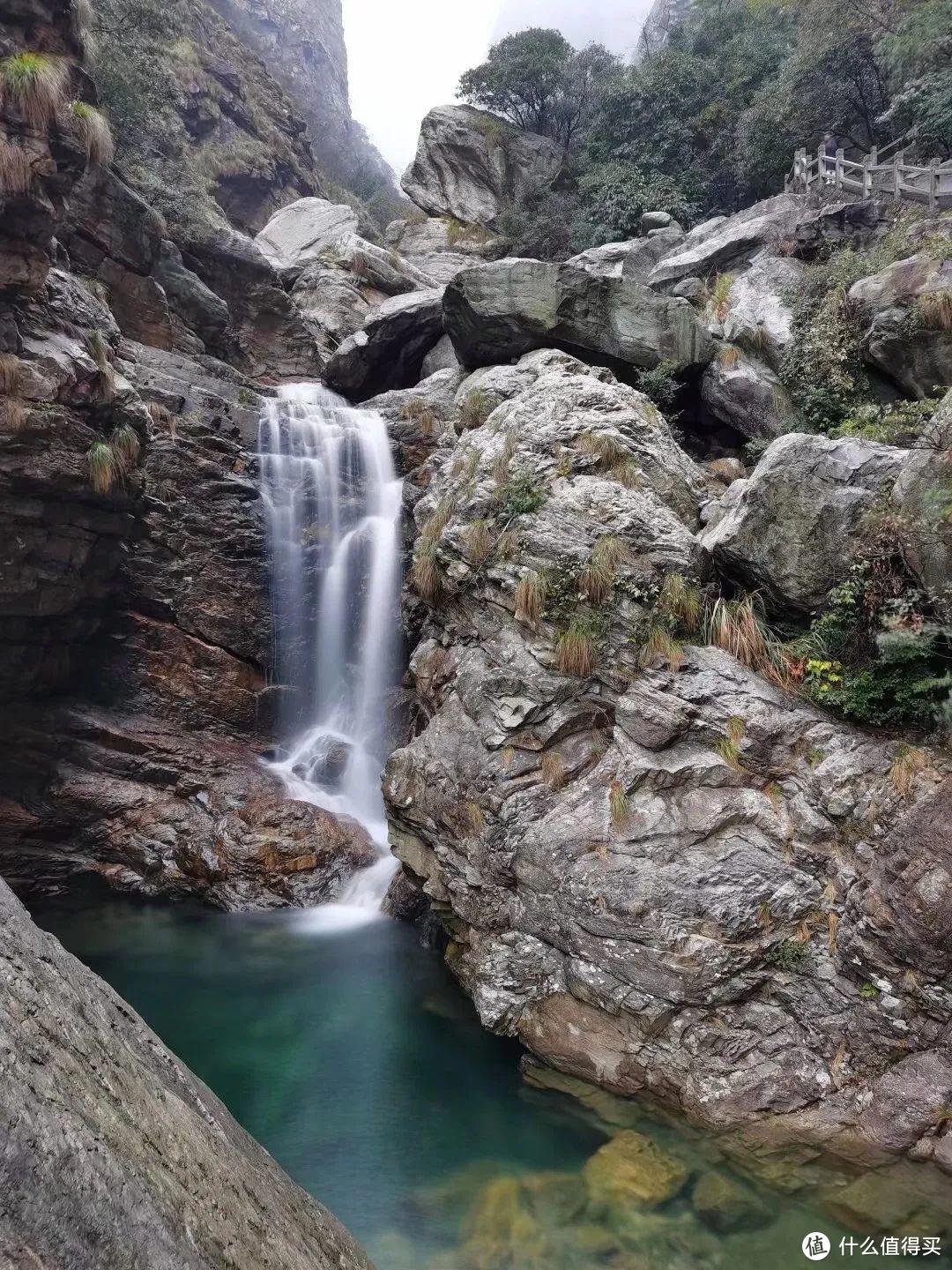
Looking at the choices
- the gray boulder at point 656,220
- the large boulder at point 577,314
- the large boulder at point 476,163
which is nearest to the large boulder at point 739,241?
the large boulder at point 577,314

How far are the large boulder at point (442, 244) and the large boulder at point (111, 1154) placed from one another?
26794 mm

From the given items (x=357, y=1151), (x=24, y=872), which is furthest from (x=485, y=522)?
(x=24, y=872)

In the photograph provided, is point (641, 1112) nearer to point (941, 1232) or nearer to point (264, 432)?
point (941, 1232)

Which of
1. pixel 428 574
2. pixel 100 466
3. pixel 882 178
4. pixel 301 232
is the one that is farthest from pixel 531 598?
pixel 301 232

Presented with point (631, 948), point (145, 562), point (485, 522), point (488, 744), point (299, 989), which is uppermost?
point (485, 522)

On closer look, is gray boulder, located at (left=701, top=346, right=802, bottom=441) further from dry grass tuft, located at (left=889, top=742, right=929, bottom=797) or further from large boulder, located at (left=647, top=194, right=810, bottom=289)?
dry grass tuft, located at (left=889, top=742, right=929, bottom=797)

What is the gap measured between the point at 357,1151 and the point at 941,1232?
421cm

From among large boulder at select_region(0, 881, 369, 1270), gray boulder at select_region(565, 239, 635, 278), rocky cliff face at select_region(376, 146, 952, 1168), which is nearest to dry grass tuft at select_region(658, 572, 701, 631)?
rocky cliff face at select_region(376, 146, 952, 1168)

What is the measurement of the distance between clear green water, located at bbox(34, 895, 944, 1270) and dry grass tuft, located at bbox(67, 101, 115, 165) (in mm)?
9971

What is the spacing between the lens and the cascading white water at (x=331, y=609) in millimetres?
12312

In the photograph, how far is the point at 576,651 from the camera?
7410mm

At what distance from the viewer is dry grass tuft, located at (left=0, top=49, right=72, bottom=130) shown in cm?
827

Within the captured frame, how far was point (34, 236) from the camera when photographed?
29.3 ft

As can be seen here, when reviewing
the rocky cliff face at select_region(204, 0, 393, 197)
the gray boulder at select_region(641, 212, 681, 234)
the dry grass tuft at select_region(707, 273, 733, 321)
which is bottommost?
the dry grass tuft at select_region(707, 273, 733, 321)
